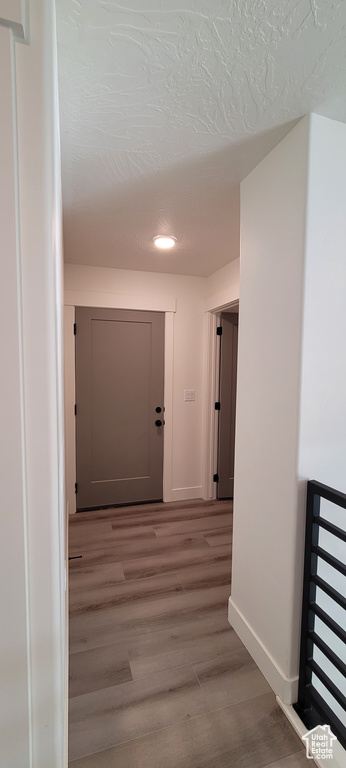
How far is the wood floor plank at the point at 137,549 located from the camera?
221 centimetres

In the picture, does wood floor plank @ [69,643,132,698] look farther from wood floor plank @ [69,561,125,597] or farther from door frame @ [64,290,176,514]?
door frame @ [64,290,176,514]

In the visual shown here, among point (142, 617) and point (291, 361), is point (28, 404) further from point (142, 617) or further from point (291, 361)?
point (142, 617)

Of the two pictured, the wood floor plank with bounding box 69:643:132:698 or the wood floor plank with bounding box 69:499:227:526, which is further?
the wood floor plank with bounding box 69:499:227:526

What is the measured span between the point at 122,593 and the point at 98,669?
48 cm

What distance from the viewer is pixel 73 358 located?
9.39 feet

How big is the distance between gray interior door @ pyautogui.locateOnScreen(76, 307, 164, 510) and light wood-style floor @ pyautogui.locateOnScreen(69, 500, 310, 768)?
0.72 meters

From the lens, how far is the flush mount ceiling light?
7.00ft

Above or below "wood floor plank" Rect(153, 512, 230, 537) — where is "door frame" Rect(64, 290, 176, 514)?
above

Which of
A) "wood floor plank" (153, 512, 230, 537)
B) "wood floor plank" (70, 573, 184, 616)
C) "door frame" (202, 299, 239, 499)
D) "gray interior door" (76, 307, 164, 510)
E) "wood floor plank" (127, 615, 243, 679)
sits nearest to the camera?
"wood floor plank" (127, 615, 243, 679)

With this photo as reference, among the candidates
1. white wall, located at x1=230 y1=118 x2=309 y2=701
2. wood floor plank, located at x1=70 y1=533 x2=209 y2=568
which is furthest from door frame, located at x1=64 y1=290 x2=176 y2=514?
white wall, located at x1=230 y1=118 x2=309 y2=701

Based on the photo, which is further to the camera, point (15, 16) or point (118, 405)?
point (118, 405)

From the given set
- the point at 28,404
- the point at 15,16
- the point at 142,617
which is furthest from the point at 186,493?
the point at 15,16

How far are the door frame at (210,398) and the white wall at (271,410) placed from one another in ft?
5.24

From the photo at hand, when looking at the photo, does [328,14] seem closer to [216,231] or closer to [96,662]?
[216,231]
